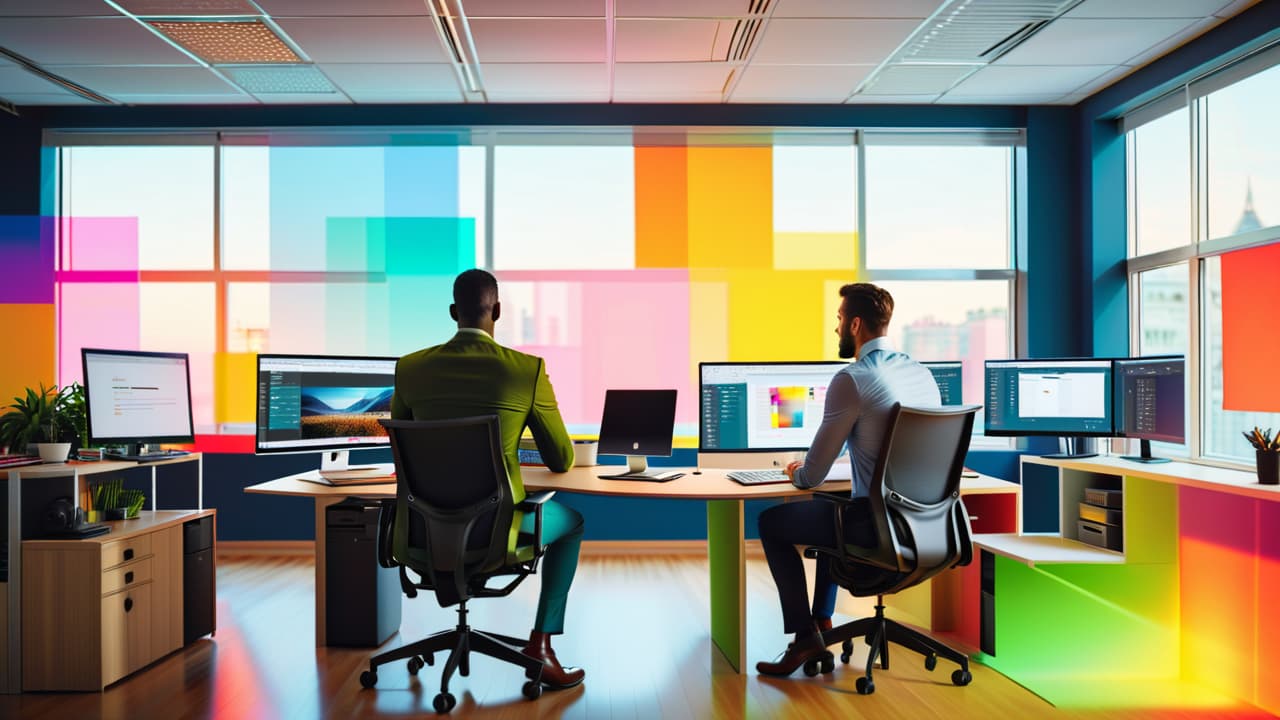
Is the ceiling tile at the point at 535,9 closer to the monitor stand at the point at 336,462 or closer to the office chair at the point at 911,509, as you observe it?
the monitor stand at the point at 336,462

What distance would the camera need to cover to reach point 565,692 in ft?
9.21

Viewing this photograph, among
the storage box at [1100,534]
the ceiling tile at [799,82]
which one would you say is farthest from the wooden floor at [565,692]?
the ceiling tile at [799,82]

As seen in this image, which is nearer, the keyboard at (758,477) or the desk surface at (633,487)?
the desk surface at (633,487)

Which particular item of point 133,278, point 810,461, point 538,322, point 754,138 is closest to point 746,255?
point 754,138

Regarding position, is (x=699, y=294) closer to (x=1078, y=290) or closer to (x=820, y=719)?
(x=1078, y=290)

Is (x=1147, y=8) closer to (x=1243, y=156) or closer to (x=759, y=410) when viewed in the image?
(x=1243, y=156)

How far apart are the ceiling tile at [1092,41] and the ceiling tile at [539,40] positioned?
247 cm

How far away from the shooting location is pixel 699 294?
Answer: 5.27m

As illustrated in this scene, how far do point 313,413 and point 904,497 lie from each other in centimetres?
253

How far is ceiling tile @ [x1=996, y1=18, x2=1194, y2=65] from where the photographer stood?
4.01 m

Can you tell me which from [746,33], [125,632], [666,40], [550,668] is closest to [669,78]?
[666,40]

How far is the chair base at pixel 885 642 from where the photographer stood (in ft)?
9.36

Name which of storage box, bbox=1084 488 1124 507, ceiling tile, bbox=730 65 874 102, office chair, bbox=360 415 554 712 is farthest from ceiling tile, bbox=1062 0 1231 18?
office chair, bbox=360 415 554 712

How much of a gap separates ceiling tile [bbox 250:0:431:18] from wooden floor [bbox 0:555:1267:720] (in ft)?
10.1
